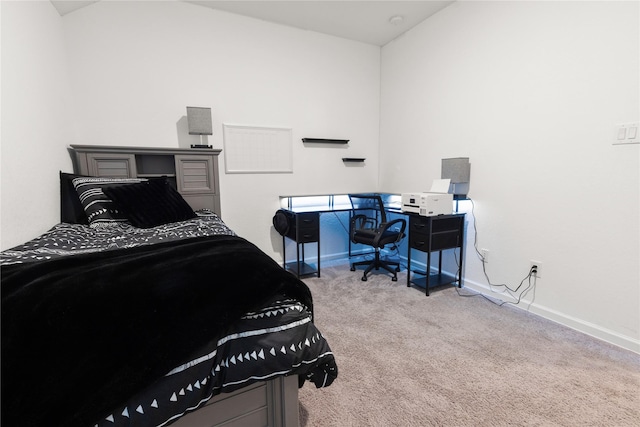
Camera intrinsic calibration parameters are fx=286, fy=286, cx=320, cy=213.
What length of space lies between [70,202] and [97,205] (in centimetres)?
45

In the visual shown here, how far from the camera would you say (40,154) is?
76.0 inches

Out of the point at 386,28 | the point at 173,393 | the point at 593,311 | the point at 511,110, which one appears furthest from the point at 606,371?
the point at 386,28

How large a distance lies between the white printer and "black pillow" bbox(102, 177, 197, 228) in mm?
1931

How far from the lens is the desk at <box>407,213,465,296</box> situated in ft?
8.49

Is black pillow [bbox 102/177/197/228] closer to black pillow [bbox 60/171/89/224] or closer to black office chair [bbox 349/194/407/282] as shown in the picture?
black pillow [bbox 60/171/89/224]

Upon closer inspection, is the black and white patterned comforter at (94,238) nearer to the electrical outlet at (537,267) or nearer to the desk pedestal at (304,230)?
the desk pedestal at (304,230)

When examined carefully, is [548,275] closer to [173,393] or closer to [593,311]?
[593,311]

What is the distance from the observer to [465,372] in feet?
5.21

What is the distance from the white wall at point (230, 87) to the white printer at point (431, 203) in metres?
1.24

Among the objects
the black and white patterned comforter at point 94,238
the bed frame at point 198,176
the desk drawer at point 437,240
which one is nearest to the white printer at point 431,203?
the desk drawer at point 437,240

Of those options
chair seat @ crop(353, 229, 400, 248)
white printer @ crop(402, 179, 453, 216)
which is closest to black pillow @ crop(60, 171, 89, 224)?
chair seat @ crop(353, 229, 400, 248)

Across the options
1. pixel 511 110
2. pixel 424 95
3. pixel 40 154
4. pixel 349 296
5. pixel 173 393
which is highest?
pixel 424 95

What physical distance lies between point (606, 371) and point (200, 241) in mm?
2287

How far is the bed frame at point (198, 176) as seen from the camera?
103 cm
